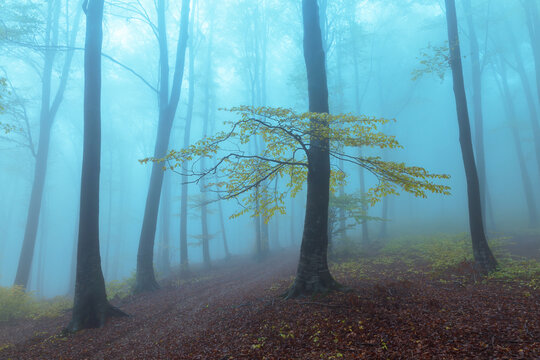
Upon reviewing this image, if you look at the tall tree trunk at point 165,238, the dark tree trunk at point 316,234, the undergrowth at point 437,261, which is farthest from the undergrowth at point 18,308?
the undergrowth at point 437,261

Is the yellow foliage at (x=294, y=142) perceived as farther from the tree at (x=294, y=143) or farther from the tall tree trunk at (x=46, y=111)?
the tall tree trunk at (x=46, y=111)

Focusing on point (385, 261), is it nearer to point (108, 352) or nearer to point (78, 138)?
point (108, 352)

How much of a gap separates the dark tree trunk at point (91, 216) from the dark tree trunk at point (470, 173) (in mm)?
10501

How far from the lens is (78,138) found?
102 feet

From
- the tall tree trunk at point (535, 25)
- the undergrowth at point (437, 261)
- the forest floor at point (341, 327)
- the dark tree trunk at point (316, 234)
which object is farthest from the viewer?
the tall tree trunk at point (535, 25)

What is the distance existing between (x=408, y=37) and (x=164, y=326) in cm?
3799

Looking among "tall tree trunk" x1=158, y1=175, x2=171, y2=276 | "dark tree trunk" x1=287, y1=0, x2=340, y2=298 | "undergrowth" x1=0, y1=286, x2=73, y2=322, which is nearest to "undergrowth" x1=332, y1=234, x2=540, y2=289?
"dark tree trunk" x1=287, y1=0, x2=340, y2=298

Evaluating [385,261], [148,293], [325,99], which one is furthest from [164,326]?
[385,261]

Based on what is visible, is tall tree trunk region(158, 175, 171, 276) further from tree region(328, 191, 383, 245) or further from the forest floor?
tree region(328, 191, 383, 245)

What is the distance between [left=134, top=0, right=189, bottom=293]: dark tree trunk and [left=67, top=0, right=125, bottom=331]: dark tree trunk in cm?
364

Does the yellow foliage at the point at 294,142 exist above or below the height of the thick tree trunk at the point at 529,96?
below

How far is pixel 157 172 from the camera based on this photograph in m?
11.7

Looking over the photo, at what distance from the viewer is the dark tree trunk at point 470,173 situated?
7.81m

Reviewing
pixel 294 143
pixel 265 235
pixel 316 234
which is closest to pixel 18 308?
pixel 316 234
